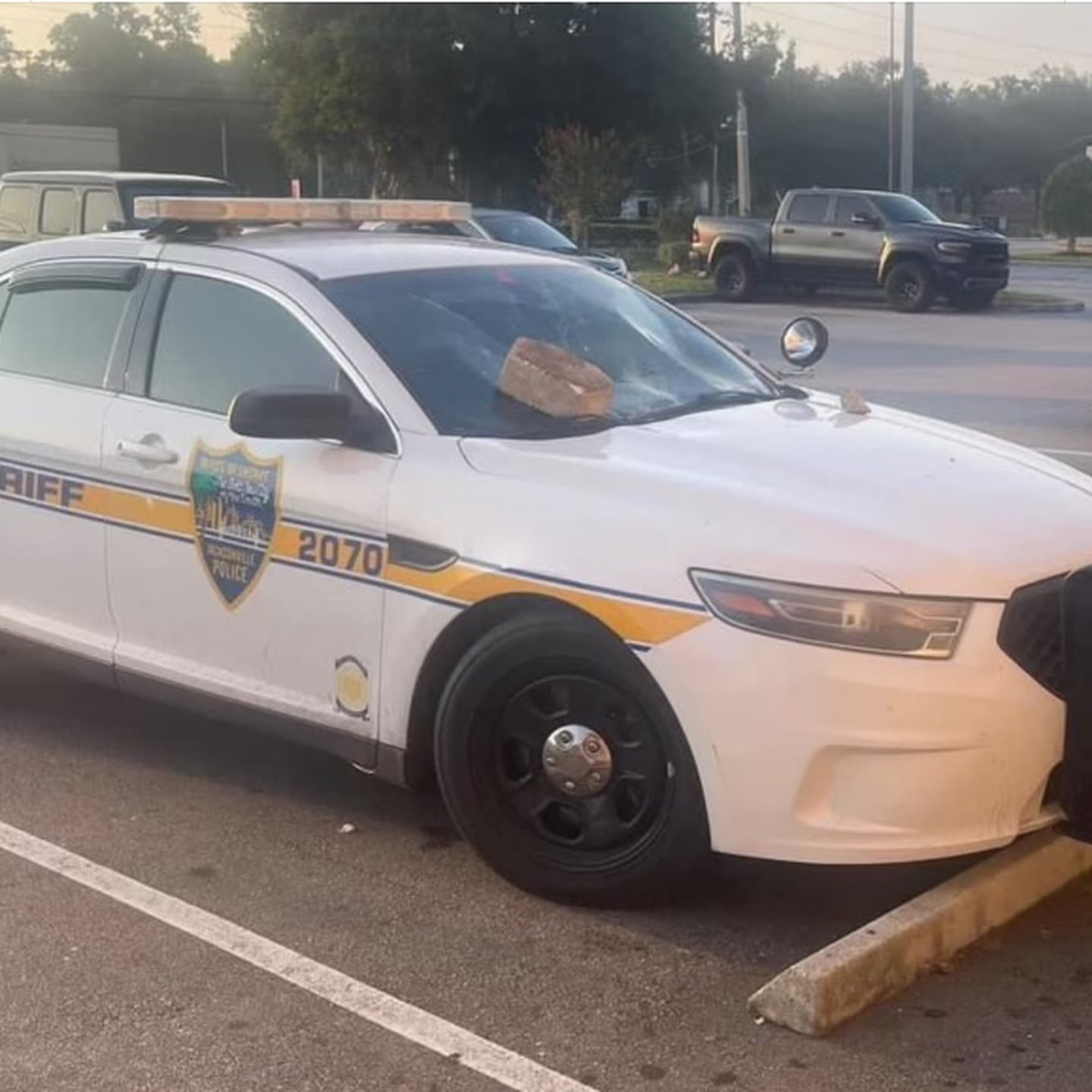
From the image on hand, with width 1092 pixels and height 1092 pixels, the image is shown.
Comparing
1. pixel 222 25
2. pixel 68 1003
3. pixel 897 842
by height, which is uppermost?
pixel 222 25

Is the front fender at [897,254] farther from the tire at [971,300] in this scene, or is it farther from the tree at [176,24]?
the tree at [176,24]

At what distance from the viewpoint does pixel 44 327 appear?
18.5 feet

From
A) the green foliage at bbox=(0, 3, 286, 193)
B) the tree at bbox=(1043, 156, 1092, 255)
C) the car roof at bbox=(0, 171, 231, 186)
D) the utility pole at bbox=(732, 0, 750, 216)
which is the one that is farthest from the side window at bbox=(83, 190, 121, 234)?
the green foliage at bbox=(0, 3, 286, 193)

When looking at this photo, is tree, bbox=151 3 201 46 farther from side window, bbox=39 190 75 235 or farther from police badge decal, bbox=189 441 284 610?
police badge decal, bbox=189 441 284 610

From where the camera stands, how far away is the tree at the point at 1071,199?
1800 inches

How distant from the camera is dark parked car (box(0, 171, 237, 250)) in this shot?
1769 centimetres

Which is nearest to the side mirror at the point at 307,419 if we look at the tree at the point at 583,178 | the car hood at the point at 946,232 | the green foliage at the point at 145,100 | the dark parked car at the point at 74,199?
the dark parked car at the point at 74,199

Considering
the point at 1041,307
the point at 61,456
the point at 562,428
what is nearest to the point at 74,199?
the point at 61,456

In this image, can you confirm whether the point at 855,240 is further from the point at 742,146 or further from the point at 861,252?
the point at 742,146

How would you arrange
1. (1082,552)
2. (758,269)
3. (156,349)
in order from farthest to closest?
(758,269) → (156,349) → (1082,552)

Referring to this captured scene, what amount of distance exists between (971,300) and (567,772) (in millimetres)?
23941

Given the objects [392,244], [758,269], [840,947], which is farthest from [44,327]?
[758,269]

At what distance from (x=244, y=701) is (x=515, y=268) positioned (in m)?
1.60

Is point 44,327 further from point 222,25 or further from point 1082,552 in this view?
point 222,25
